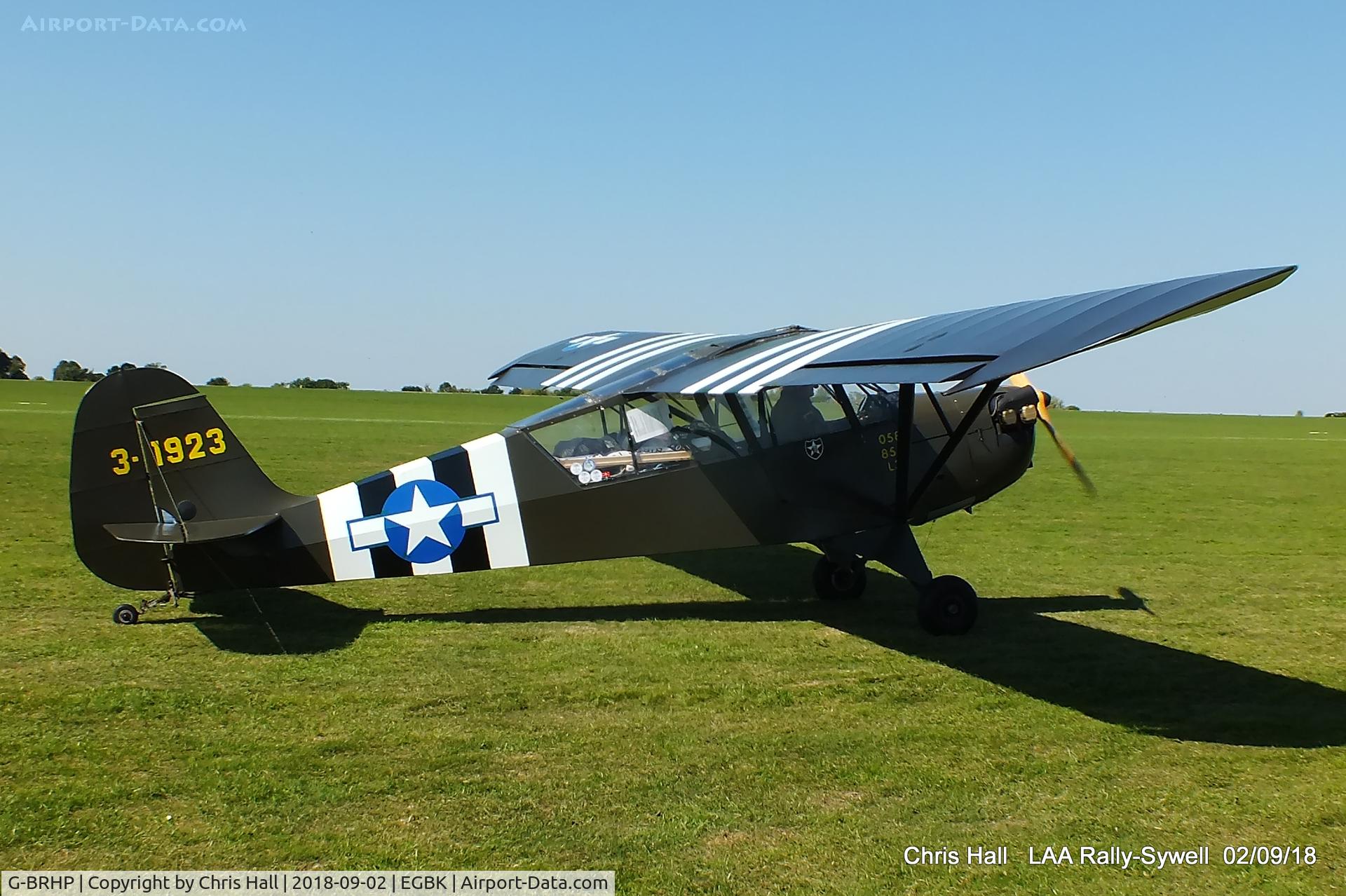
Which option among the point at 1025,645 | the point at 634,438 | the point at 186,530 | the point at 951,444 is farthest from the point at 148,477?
the point at 1025,645

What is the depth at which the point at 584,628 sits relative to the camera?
293 inches

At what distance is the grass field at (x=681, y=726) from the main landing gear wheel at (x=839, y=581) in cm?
19

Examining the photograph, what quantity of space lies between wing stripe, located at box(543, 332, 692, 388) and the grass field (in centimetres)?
198

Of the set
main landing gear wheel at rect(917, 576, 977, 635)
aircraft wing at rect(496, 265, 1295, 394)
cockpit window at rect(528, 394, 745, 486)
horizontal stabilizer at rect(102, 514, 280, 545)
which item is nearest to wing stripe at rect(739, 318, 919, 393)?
aircraft wing at rect(496, 265, 1295, 394)

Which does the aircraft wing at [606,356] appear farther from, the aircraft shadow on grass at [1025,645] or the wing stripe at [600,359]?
the aircraft shadow on grass at [1025,645]

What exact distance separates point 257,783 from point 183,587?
2.93 meters

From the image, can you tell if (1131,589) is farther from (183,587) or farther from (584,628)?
(183,587)

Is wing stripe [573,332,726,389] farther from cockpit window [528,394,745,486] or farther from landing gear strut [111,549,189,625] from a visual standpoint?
landing gear strut [111,549,189,625]

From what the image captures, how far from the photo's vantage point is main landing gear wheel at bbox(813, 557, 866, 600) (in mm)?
8664

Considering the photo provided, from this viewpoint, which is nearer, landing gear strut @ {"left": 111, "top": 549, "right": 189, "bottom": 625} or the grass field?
the grass field

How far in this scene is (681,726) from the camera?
5328 mm

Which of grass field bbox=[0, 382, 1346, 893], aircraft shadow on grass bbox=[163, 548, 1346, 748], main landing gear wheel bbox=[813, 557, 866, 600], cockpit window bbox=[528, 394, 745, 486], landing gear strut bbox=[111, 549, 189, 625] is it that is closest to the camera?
grass field bbox=[0, 382, 1346, 893]

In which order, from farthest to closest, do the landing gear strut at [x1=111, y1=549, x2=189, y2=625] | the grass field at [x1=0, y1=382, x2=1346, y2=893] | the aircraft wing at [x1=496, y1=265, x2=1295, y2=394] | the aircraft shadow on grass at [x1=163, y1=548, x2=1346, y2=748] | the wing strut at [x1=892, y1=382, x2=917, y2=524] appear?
the wing strut at [x1=892, y1=382, x2=917, y2=524] < the landing gear strut at [x1=111, y1=549, x2=189, y2=625] < the aircraft shadow on grass at [x1=163, y1=548, x2=1346, y2=748] < the aircraft wing at [x1=496, y1=265, x2=1295, y2=394] < the grass field at [x1=0, y1=382, x2=1346, y2=893]

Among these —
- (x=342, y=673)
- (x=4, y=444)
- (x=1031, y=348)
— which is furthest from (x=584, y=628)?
(x=4, y=444)
